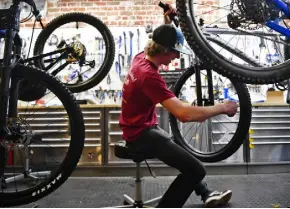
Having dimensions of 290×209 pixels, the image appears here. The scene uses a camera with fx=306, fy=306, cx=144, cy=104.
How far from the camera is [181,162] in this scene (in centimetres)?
160

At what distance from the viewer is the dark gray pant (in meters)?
1.61

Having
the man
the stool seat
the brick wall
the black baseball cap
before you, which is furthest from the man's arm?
the brick wall

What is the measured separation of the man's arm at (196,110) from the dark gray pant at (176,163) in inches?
8.7

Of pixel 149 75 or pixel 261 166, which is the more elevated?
pixel 149 75

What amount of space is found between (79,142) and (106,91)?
2.29 meters

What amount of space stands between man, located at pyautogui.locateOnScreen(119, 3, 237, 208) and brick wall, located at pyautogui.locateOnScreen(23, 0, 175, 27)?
195 cm

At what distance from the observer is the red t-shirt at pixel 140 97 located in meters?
1.55

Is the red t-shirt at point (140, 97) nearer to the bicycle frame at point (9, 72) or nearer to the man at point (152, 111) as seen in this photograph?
the man at point (152, 111)

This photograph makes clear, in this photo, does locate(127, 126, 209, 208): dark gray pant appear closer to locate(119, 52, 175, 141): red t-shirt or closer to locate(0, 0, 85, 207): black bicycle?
locate(119, 52, 175, 141): red t-shirt

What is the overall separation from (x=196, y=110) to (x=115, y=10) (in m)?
2.49

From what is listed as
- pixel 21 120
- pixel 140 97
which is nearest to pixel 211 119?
pixel 140 97

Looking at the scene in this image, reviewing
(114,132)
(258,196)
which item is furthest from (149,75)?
(114,132)

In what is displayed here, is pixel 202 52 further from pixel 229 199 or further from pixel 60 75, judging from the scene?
pixel 60 75

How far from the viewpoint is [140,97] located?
1660mm
